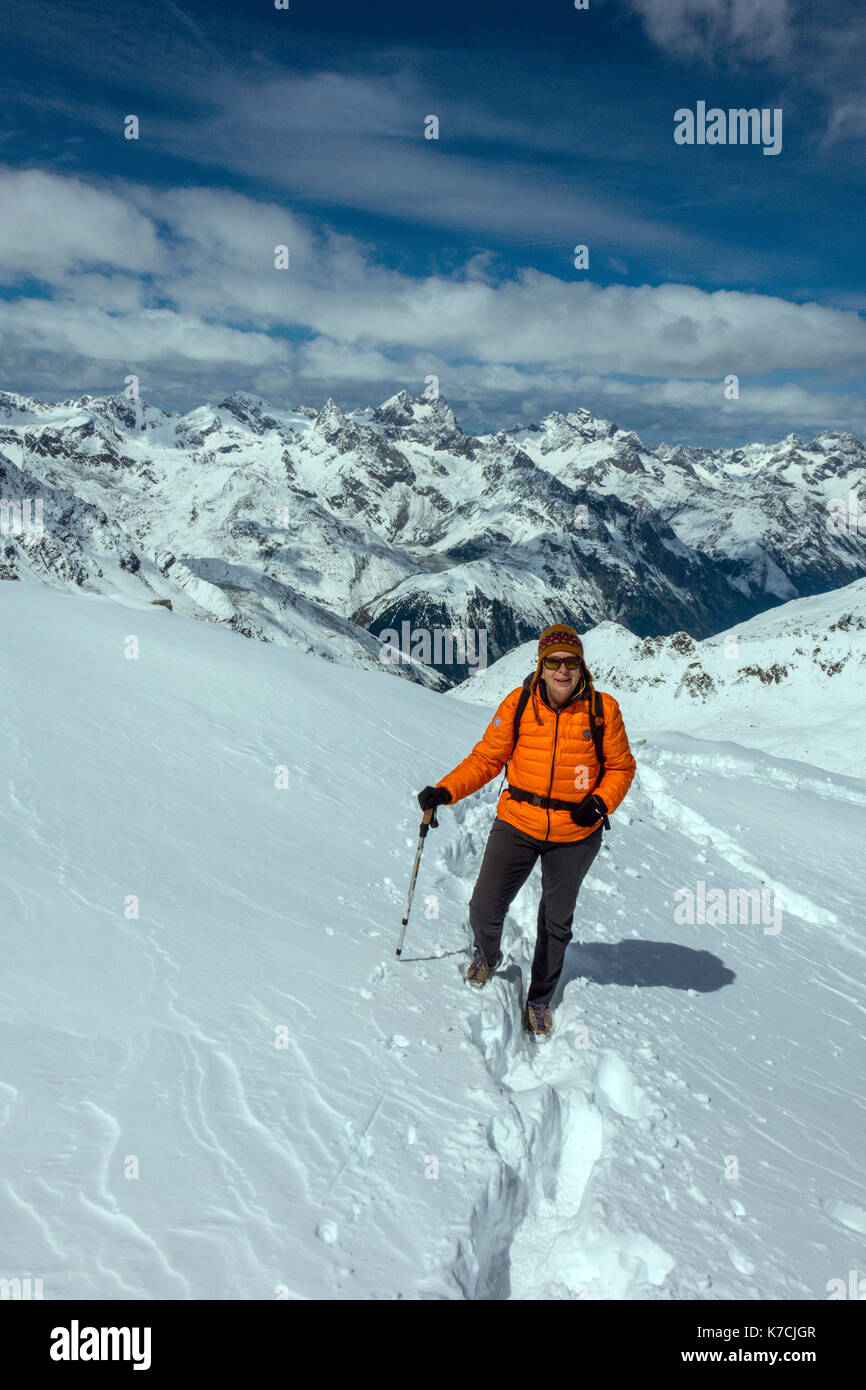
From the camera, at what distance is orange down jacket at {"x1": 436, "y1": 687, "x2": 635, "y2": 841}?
21.0ft

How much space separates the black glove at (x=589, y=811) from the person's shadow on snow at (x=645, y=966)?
2.35 metres

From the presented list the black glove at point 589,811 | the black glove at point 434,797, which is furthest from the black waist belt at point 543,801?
the black glove at point 434,797

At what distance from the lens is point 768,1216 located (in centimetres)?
485

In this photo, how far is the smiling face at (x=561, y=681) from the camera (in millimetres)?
6230

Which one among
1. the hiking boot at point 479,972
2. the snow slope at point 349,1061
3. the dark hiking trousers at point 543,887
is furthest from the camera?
the hiking boot at point 479,972

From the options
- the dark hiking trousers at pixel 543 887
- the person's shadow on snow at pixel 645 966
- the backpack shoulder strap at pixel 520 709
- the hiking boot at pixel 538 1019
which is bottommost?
the person's shadow on snow at pixel 645 966

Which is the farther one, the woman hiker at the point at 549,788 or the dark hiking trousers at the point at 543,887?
the dark hiking trousers at the point at 543,887

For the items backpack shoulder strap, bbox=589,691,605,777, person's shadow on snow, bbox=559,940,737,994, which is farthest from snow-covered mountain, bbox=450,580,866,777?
backpack shoulder strap, bbox=589,691,605,777

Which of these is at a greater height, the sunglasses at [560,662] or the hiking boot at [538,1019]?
the sunglasses at [560,662]

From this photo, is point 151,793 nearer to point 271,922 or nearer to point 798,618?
point 271,922

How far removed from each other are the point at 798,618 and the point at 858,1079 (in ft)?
269

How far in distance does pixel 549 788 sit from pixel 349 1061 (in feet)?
8.63

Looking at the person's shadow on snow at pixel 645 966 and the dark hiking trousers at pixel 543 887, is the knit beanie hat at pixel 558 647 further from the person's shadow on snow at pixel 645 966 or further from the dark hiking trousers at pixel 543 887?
the person's shadow on snow at pixel 645 966
